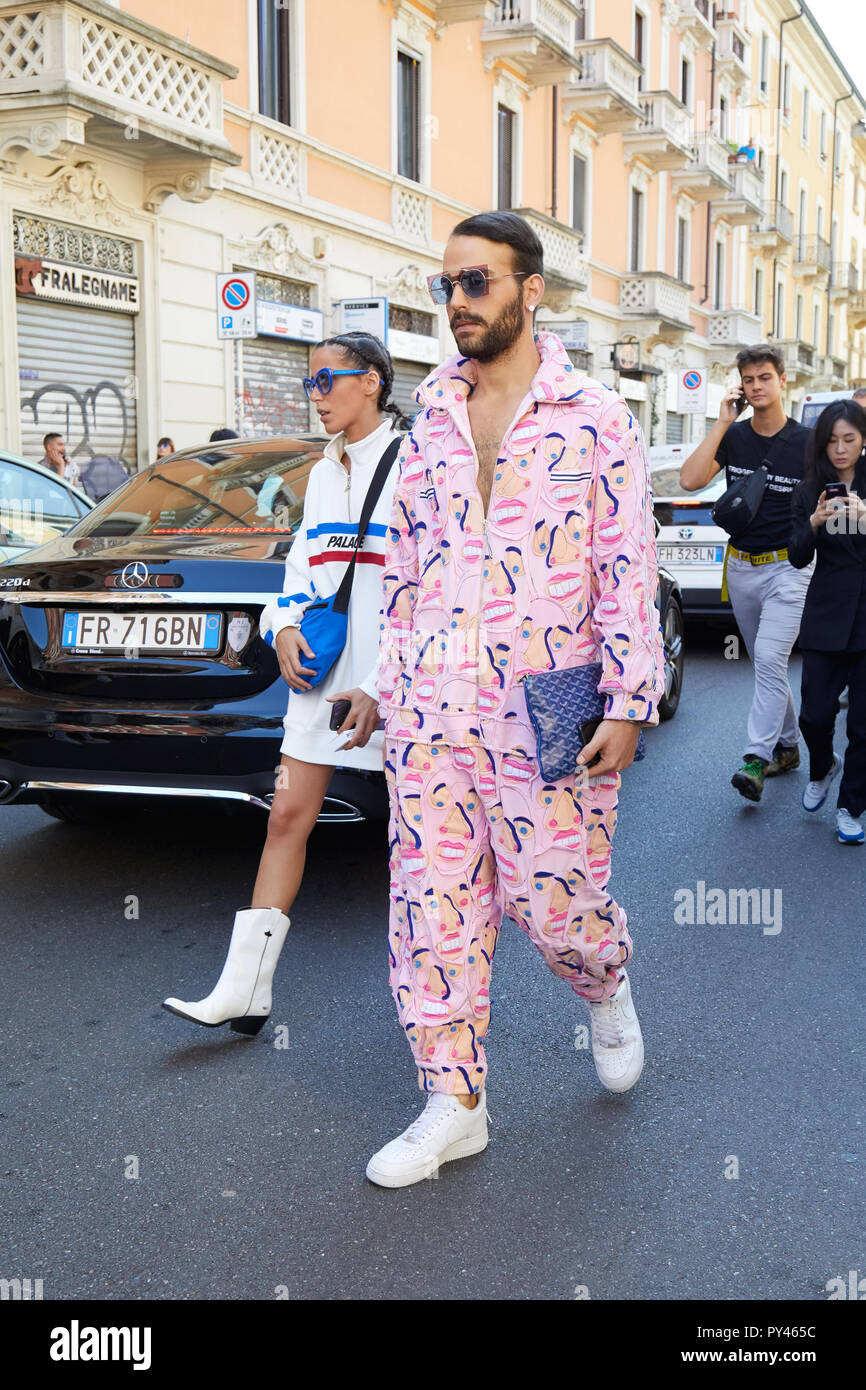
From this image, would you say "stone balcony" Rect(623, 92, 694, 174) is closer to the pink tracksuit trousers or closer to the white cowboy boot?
the white cowboy boot

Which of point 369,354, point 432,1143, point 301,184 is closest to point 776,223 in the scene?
point 301,184

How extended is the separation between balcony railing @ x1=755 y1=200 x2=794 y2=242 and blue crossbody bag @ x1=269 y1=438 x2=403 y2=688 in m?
41.2

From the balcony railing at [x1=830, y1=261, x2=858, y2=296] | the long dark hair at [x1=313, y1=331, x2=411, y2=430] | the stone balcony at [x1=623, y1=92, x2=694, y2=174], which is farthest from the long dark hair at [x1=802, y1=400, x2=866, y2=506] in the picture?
the balcony railing at [x1=830, y1=261, x2=858, y2=296]

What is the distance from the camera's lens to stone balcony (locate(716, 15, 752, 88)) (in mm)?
37875

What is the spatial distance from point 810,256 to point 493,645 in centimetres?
5234

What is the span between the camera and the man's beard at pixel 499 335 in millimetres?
2775

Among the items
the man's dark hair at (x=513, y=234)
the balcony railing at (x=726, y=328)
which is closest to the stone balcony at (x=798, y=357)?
the balcony railing at (x=726, y=328)

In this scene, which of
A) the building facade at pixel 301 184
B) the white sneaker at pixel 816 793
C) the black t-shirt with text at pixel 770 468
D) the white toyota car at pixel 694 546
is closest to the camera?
the white sneaker at pixel 816 793

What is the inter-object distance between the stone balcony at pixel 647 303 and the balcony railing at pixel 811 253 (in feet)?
66.3

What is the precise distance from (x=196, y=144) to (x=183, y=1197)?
43.5ft

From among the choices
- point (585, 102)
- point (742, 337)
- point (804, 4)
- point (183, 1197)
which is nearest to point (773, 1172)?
point (183, 1197)

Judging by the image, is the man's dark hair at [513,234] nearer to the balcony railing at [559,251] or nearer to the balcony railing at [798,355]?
the balcony railing at [559,251]
